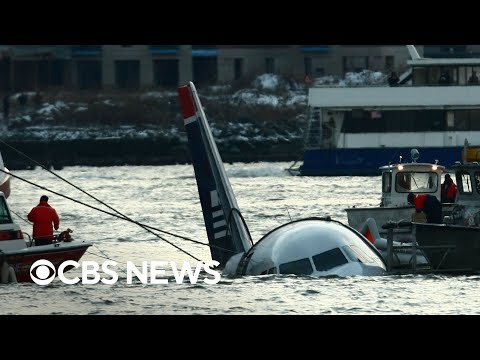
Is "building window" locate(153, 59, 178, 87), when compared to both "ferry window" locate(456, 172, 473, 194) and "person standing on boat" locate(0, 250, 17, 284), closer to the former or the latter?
"ferry window" locate(456, 172, 473, 194)

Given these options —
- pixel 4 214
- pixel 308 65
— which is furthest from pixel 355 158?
pixel 4 214

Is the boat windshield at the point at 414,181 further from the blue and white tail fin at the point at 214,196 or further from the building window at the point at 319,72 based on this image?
the building window at the point at 319,72

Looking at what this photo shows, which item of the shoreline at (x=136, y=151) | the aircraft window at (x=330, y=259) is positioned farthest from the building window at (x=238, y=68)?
the aircraft window at (x=330, y=259)

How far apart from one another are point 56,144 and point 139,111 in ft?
38.5

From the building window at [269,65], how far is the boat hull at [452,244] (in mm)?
115441

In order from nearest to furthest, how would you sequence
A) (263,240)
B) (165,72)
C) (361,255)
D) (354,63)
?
(361,255) < (263,240) < (354,63) < (165,72)

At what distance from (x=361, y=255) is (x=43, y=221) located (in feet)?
27.5

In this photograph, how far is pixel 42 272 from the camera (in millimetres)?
27750

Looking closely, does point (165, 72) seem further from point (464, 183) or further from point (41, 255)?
point (41, 255)

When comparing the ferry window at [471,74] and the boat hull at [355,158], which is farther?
the ferry window at [471,74]

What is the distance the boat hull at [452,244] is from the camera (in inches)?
1081
